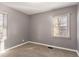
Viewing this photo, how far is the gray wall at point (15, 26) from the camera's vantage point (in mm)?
3867

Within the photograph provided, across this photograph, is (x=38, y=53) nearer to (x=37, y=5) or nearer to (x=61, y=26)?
(x=61, y=26)

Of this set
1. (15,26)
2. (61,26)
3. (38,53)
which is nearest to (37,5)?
(61,26)

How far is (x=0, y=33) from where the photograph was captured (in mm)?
3537

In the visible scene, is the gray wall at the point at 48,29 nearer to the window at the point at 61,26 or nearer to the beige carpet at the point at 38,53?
the window at the point at 61,26

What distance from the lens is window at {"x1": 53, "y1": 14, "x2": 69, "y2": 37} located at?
150 inches

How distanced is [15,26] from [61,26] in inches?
104

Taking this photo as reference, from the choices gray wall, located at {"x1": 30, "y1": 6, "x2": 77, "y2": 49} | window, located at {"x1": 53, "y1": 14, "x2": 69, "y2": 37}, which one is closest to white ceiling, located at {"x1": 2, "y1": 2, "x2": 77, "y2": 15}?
gray wall, located at {"x1": 30, "y1": 6, "x2": 77, "y2": 49}

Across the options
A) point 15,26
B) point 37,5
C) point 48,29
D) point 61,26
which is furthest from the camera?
point 48,29

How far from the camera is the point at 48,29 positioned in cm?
464

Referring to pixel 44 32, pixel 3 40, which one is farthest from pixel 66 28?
pixel 3 40

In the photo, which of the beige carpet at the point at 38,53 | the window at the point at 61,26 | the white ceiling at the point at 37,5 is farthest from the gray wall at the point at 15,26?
the window at the point at 61,26

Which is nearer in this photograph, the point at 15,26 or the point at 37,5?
the point at 37,5

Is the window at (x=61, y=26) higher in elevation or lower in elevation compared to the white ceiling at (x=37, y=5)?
lower

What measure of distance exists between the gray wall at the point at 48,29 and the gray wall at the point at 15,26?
1.99ft
